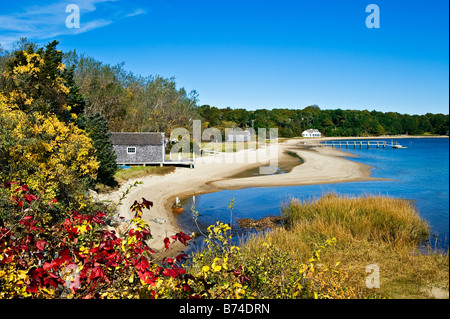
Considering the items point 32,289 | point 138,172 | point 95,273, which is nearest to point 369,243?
point 95,273

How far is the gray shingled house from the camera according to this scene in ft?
101

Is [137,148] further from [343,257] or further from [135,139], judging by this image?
[343,257]

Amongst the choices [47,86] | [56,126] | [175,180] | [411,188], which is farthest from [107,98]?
[411,188]

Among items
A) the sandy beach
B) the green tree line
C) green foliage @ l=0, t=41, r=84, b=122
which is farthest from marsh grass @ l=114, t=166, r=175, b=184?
the green tree line

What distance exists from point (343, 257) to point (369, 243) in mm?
1709

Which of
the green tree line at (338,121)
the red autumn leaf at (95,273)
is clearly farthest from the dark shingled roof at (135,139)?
the green tree line at (338,121)

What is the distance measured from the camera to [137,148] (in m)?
31.3

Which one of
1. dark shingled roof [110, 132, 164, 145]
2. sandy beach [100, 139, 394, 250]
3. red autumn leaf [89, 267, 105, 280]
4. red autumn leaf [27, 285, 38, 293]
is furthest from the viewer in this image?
dark shingled roof [110, 132, 164, 145]

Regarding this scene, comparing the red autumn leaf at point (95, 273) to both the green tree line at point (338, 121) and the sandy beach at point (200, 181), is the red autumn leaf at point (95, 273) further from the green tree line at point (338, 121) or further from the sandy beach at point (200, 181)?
the green tree line at point (338, 121)

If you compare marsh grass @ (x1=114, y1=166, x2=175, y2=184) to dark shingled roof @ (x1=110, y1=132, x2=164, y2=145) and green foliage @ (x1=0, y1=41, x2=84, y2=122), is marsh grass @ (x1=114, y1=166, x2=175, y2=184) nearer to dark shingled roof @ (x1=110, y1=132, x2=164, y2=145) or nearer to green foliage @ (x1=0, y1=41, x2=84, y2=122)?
dark shingled roof @ (x1=110, y1=132, x2=164, y2=145)

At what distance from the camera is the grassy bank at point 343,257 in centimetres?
379
